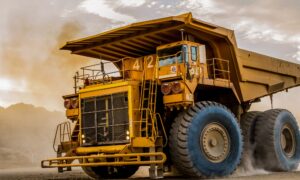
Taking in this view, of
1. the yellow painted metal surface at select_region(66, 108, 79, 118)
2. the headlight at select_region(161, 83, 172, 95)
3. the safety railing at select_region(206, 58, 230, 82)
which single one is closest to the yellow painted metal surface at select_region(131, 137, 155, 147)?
the headlight at select_region(161, 83, 172, 95)

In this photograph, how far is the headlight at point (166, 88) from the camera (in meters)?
11.3

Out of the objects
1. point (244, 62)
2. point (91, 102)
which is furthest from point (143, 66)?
point (244, 62)

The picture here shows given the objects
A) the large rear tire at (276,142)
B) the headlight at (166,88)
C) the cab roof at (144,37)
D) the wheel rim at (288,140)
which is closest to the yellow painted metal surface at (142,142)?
the headlight at (166,88)

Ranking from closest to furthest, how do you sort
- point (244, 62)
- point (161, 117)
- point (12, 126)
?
point (161, 117) → point (244, 62) → point (12, 126)

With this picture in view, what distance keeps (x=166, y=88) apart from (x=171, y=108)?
18.9 inches

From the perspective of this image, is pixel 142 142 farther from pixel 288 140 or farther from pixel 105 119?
pixel 288 140

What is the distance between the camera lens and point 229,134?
1214 centimetres

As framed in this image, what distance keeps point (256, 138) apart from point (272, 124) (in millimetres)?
620

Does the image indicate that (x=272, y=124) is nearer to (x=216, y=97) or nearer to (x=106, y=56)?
(x=216, y=97)

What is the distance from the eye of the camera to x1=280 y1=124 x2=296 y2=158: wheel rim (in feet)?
49.2

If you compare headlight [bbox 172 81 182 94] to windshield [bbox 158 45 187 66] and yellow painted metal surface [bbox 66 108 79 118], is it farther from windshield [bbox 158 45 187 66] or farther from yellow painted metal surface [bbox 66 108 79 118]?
yellow painted metal surface [bbox 66 108 79 118]

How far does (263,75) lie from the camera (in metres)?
15.0

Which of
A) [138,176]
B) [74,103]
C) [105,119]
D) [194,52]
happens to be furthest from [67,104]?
[194,52]

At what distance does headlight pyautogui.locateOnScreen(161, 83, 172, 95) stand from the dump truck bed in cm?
158
